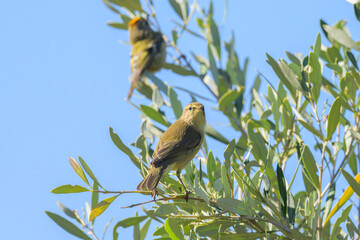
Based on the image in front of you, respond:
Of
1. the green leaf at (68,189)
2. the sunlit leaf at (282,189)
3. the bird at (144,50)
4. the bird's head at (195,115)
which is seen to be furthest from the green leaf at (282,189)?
the bird at (144,50)

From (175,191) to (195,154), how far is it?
69 cm

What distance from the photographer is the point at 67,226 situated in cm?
266

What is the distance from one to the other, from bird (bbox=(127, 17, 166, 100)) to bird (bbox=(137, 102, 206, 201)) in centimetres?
196

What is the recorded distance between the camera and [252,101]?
3.87m

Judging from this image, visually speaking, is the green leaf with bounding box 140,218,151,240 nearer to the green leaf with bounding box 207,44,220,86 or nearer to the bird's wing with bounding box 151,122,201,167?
the bird's wing with bounding box 151,122,201,167

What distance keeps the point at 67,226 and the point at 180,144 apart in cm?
113

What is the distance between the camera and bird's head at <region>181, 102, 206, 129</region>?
3.87m

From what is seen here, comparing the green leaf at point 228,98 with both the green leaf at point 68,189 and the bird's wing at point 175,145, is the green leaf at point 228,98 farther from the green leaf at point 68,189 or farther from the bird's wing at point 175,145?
the green leaf at point 68,189

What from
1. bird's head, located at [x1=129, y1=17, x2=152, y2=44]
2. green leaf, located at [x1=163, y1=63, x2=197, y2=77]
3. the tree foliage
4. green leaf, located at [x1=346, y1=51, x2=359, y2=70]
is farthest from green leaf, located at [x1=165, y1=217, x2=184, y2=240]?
bird's head, located at [x1=129, y1=17, x2=152, y2=44]

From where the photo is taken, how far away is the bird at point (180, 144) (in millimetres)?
3085

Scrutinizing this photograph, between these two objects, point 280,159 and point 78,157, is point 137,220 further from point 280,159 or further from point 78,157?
point 280,159

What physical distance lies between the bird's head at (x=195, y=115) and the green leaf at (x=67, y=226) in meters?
1.38

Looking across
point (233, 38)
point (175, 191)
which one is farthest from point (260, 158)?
point (233, 38)

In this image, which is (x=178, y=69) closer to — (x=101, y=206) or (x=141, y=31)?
(x=101, y=206)
